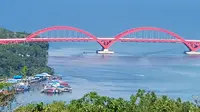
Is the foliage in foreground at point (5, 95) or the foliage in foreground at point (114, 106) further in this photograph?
the foliage in foreground at point (114, 106)

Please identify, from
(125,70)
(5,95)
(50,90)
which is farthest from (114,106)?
(125,70)

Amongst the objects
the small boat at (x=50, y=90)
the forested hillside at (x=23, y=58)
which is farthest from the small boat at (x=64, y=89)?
the forested hillside at (x=23, y=58)

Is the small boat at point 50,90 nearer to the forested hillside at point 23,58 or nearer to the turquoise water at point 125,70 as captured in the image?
the turquoise water at point 125,70

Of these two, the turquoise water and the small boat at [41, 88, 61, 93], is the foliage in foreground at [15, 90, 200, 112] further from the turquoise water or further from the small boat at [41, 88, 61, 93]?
the small boat at [41, 88, 61, 93]

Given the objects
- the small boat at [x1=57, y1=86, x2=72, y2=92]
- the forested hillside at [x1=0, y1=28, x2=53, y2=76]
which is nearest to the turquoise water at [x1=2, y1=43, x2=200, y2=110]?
the small boat at [x1=57, y1=86, x2=72, y2=92]

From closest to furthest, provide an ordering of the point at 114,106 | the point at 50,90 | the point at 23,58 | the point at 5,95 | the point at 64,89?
the point at 5,95 → the point at 114,106 → the point at 50,90 → the point at 64,89 → the point at 23,58

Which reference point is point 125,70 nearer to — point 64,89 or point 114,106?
point 64,89
